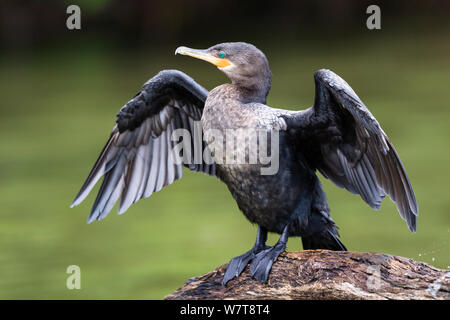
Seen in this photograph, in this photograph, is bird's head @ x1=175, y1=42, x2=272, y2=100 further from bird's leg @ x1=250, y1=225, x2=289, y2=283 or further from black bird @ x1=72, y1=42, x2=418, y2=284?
bird's leg @ x1=250, y1=225, x2=289, y2=283

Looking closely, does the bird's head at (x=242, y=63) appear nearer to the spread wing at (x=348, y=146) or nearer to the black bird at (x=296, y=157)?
the black bird at (x=296, y=157)

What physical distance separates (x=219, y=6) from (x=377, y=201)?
999cm

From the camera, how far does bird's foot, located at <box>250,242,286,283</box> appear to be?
326 centimetres

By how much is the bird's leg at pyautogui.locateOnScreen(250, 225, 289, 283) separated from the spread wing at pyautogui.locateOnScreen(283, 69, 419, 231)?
1.10 feet

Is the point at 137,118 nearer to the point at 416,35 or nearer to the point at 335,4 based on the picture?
the point at 416,35

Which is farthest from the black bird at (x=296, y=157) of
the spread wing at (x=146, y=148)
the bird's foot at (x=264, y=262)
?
the spread wing at (x=146, y=148)

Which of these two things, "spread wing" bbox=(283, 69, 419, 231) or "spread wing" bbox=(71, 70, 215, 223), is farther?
"spread wing" bbox=(71, 70, 215, 223)

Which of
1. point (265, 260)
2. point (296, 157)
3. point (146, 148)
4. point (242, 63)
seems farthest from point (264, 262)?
point (146, 148)

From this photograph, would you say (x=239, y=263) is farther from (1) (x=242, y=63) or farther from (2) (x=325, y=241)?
(1) (x=242, y=63)

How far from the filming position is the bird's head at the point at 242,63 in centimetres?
342

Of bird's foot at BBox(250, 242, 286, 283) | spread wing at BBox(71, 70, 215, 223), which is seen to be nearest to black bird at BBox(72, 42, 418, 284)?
bird's foot at BBox(250, 242, 286, 283)

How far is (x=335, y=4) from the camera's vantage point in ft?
45.3

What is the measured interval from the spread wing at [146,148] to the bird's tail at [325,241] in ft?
1.90

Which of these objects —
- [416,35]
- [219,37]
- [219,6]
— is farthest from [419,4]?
[219,37]
